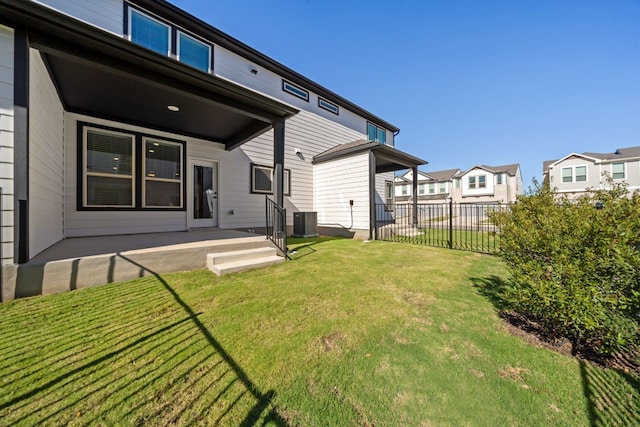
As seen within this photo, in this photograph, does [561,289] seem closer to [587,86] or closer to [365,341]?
[365,341]

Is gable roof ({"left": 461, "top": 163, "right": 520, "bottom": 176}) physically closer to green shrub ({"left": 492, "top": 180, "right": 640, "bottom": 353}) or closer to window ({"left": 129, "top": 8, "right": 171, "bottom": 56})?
green shrub ({"left": 492, "top": 180, "right": 640, "bottom": 353})

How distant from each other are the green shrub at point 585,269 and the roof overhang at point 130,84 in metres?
4.82

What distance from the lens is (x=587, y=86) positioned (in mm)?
11531

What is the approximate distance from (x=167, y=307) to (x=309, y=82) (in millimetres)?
9509

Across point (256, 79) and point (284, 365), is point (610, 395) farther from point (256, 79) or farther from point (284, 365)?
point (256, 79)

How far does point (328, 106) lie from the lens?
1066 centimetres

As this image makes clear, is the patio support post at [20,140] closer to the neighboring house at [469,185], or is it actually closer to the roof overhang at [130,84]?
the roof overhang at [130,84]

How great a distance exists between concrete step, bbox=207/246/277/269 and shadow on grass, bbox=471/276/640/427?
4.45 m

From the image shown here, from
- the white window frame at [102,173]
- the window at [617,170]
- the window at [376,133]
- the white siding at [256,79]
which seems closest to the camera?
the white window frame at [102,173]

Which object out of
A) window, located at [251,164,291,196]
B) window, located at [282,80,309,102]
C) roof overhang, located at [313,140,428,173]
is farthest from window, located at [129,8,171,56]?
roof overhang, located at [313,140,428,173]

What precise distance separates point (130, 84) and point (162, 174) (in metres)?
2.69

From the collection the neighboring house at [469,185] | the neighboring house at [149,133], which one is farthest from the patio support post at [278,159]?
the neighboring house at [469,185]

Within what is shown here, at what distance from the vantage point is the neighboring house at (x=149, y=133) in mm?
2924

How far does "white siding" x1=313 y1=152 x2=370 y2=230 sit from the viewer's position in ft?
26.8
